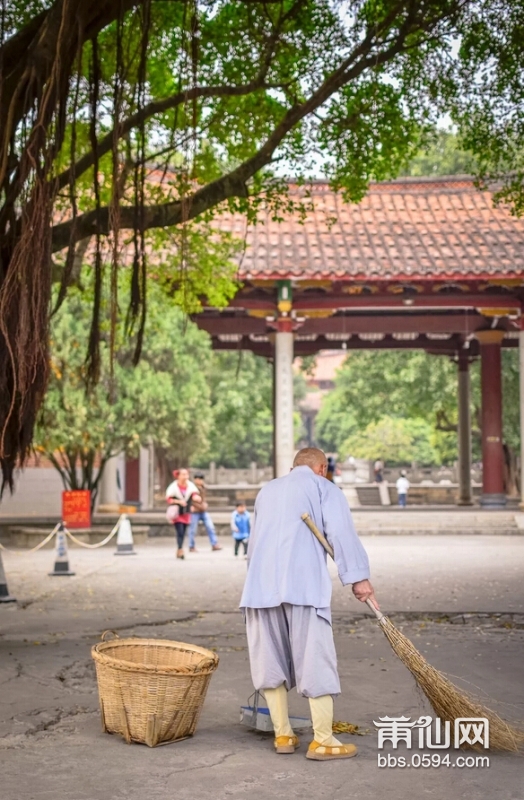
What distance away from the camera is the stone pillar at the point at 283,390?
1967 centimetres

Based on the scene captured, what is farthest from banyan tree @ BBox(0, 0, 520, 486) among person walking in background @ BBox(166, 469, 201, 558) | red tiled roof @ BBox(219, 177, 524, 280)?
red tiled roof @ BBox(219, 177, 524, 280)

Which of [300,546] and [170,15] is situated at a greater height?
[170,15]

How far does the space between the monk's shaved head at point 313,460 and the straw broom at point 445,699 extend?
300 mm

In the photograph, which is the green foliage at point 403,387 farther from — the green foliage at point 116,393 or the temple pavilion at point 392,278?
the green foliage at point 116,393

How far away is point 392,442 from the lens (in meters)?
41.0

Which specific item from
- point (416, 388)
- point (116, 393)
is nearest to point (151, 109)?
point (116, 393)

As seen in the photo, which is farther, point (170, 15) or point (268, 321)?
point (268, 321)

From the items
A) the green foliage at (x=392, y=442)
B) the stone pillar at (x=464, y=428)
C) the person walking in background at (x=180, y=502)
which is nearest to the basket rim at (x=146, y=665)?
the person walking in background at (x=180, y=502)

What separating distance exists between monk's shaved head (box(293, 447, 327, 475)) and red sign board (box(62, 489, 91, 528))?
13.9m

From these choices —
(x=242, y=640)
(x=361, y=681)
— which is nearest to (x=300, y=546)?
(x=361, y=681)

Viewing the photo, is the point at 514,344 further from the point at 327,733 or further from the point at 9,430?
the point at 327,733

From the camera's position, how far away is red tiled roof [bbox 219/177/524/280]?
18.6 metres

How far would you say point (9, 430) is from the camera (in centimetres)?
757

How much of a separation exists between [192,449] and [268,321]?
5539mm
